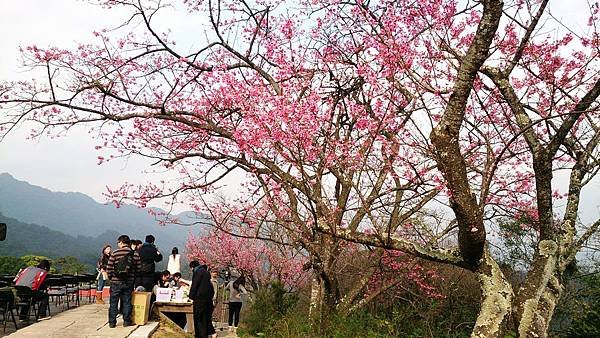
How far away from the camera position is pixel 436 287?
1098 cm

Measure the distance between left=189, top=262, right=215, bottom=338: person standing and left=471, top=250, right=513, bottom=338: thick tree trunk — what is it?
4.99 meters

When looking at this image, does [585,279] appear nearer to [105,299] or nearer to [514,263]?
[514,263]

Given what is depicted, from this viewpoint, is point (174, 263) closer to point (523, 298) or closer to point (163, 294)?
point (163, 294)

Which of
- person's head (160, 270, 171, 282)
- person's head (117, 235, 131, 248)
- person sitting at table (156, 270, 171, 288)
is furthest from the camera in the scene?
person's head (160, 270, 171, 282)

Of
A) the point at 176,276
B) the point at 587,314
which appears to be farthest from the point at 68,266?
the point at 587,314

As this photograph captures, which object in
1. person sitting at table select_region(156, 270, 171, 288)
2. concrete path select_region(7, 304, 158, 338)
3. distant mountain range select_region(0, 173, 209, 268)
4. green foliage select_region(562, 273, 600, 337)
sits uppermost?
distant mountain range select_region(0, 173, 209, 268)

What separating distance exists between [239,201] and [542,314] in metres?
5.26

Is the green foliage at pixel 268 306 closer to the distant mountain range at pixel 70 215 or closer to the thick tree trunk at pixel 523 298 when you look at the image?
the thick tree trunk at pixel 523 298

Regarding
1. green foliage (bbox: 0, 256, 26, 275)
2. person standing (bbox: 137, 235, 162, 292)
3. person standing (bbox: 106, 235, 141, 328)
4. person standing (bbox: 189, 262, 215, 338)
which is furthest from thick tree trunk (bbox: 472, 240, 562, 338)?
green foliage (bbox: 0, 256, 26, 275)

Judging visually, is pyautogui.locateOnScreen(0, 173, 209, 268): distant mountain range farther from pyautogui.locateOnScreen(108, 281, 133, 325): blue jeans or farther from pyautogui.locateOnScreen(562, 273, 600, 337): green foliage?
pyautogui.locateOnScreen(562, 273, 600, 337): green foliage

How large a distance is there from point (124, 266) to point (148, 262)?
136cm

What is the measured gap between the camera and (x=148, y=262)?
9008 millimetres

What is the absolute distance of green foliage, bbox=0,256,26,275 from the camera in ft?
57.5

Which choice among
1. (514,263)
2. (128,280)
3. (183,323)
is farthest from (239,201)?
(514,263)
